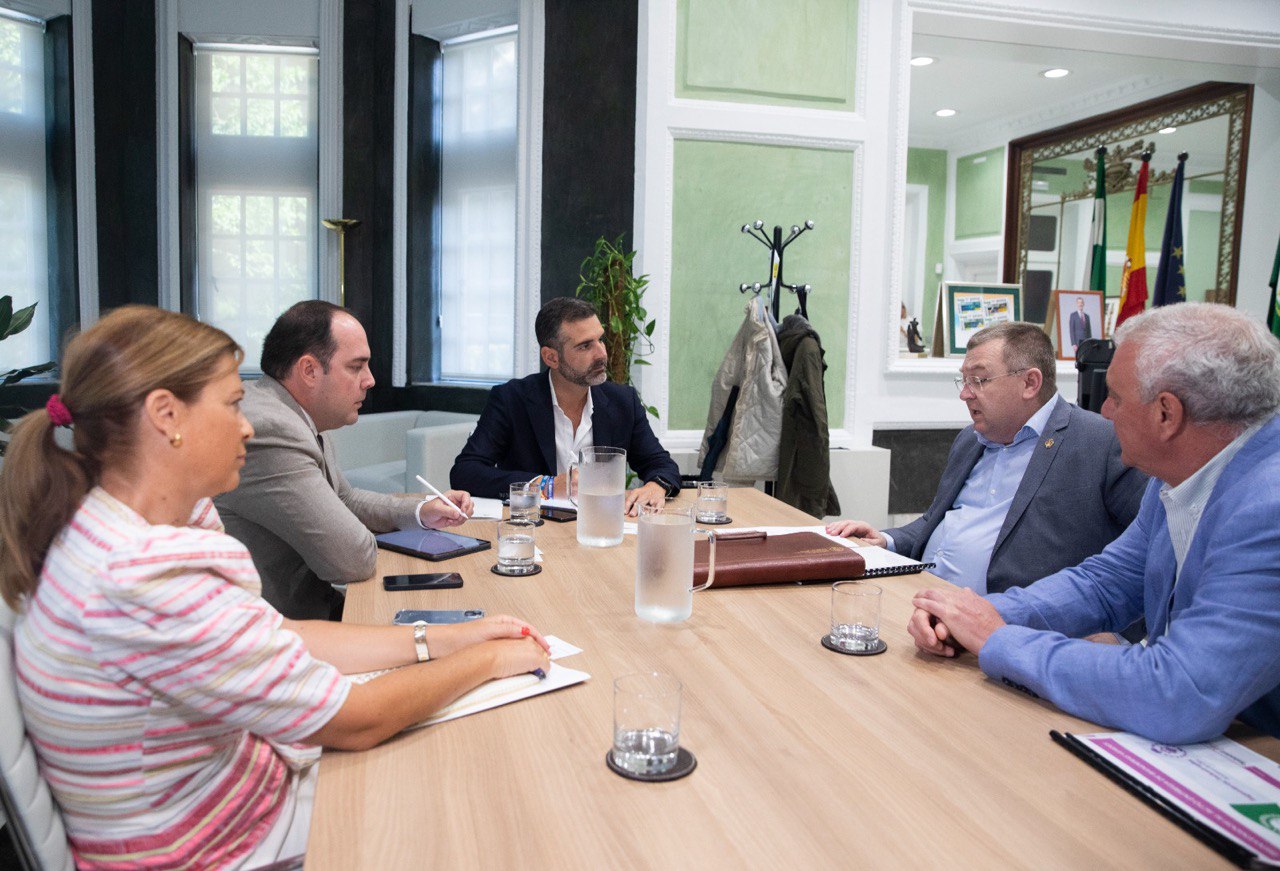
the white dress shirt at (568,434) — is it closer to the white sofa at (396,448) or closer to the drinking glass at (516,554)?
the drinking glass at (516,554)

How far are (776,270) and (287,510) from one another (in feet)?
10.2

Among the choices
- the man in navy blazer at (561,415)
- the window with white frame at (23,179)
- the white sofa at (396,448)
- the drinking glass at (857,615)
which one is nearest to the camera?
the drinking glass at (857,615)

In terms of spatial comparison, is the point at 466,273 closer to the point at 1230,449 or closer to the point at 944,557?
the point at 944,557

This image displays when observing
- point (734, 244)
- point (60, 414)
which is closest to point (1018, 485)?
point (60, 414)

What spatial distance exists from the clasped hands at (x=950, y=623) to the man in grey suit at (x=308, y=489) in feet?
3.22

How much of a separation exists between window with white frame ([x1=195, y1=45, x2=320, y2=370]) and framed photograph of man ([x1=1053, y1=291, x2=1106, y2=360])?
439 cm

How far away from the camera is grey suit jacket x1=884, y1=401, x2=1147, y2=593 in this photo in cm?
206

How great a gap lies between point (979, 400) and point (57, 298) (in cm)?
498

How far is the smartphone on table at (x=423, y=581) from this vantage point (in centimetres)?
162

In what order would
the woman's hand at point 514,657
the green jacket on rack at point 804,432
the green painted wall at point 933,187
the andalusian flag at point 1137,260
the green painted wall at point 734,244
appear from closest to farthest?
the woman's hand at point 514,657, the green jacket on rack at point 804,432, the green painted wall at point 734,244, the andalusian flag at point 1137,260, the green painted wall at point 933,187

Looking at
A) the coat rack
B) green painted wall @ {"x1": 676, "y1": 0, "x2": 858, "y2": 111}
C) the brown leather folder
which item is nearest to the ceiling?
green painted wall @ {"x1": 676, "y1": 0, "x2": 858, "y2": 111}

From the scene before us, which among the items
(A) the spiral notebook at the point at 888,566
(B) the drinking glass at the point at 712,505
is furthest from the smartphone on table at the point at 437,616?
(B) the drinking glass at the point at 712,505

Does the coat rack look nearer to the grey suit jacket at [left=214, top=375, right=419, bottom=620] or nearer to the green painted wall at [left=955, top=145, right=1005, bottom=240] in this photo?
the grey suit jacket at [left=214, top=375, right=419, bottom=620]

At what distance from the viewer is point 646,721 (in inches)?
38.0
